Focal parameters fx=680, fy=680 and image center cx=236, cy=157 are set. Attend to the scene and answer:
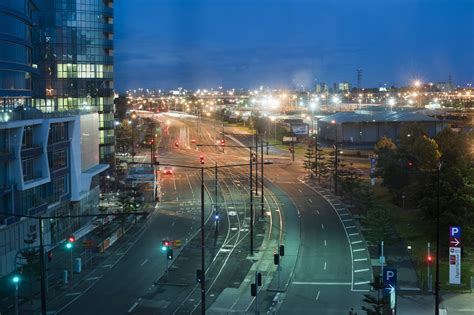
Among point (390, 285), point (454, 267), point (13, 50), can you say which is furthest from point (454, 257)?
point (13, 50)

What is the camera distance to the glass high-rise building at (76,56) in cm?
6712

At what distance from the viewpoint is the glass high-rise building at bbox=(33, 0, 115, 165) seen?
67.1 metres

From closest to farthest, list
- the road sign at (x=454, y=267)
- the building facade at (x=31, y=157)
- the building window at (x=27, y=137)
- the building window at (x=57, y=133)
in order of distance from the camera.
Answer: the road sign at (x=454, y=267) → the building facade at (x=31, y=157) → the building window at (x=27, y=137) → the building window at (x=57, y=133)

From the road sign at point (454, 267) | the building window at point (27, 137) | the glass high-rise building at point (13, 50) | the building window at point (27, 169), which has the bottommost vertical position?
the road sign at point (454, 267)

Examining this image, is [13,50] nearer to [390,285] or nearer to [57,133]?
[57,133]

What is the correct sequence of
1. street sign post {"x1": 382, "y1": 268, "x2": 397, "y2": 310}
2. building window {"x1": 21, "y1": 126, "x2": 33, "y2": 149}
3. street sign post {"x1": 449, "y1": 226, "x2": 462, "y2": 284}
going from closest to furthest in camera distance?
street sign post {"x1": 382, "y1": 268, "x2": 397, "y2": 310}, street sign post {"x1": 449, "y1": 226, "x2": 462, "y2": 284}, building window {"x1": 21, "y1": 126, "x2": 33, "y2": 149}

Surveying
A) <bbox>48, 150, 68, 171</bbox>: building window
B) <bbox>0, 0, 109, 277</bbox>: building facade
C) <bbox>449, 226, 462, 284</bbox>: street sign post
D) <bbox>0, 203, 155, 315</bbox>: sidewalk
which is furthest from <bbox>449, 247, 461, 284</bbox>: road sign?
<bbox>48, 150, 68, 171</bbox>: building window

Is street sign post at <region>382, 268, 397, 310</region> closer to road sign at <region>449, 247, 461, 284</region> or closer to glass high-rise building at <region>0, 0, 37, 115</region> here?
road sign at <region>449, 247, 461, 284</region>

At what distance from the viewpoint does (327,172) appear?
71375 mm

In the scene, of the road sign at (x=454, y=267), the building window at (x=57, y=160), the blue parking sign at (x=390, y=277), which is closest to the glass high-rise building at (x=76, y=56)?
the building window at (x=57, y=160)

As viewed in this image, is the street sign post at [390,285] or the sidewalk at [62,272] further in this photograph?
the sidewalk at [62,272]

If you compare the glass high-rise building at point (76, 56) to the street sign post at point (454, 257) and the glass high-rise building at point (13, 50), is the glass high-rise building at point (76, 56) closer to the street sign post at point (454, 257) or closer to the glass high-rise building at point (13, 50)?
the glass high-rise building at point (13, 50)

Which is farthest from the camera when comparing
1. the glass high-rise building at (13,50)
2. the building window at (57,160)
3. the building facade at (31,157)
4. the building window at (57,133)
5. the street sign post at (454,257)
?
the building window at (57,133)

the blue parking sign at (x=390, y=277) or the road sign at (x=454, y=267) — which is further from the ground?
the blue parking sign at (x=390, y=277)
